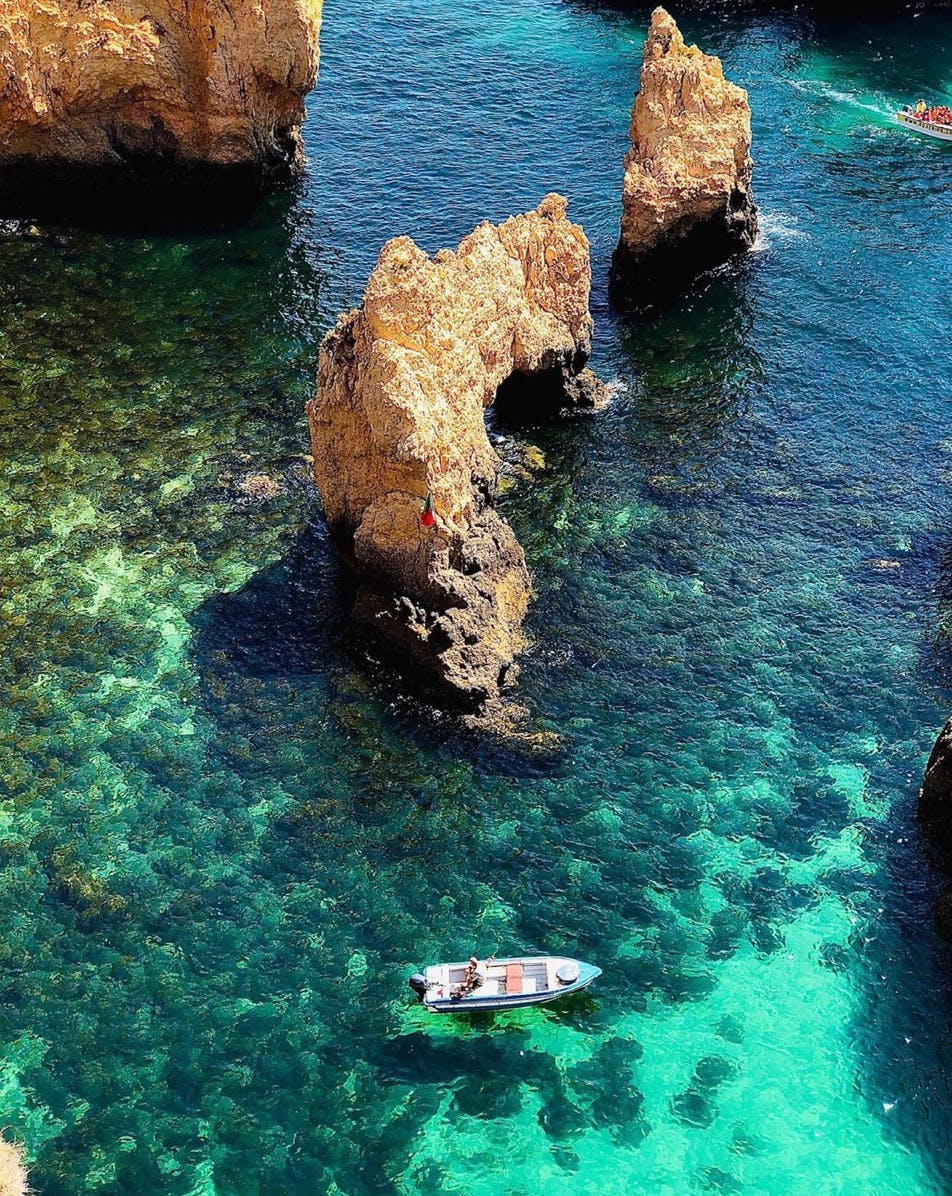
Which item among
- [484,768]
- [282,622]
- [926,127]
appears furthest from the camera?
[926,127]

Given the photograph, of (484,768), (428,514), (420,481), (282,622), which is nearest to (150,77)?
(282,622)

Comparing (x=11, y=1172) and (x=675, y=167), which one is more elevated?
(x=675, y=167)

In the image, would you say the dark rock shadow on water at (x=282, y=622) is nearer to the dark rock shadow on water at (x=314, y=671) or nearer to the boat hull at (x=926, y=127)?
the dark rock shadow on water at (x=314, y=671)

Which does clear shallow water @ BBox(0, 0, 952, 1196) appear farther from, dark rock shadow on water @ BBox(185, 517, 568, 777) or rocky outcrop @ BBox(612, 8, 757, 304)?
rocky outcrop @ BBox(612, 8, 757, 304)

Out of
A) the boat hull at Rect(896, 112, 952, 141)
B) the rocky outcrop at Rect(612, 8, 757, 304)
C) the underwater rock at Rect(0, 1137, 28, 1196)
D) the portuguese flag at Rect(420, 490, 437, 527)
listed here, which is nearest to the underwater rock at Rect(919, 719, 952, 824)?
the portuguese flag at Rect(420, 490, 437, 527)

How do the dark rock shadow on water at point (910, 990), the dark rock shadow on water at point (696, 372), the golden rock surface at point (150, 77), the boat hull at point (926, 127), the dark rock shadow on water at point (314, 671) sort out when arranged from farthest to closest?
the boat hull at point (926, 127)
the golden rock surface at point (150, 77)
the dark rock shadow on water at point (696, 372)
the dark rock shadow on water at point (314, 671)
the dark rock shadow on water at point (910, 990)

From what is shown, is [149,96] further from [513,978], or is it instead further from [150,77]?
[513,978]

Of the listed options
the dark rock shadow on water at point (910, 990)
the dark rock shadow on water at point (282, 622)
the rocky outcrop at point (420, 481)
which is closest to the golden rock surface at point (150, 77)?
the rocky outcrop at point (420, 481)
